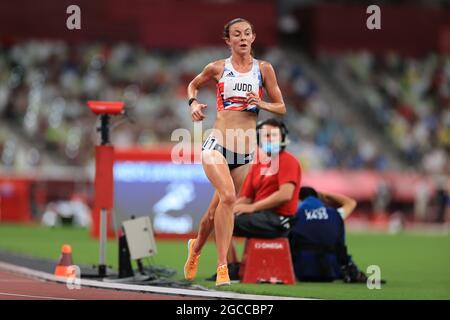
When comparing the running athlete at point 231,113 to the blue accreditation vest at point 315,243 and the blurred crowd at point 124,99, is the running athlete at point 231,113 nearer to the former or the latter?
the blue accreditation vest at point 315,243

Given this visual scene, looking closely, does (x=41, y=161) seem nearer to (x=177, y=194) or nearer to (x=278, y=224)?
(x=177, y=194)

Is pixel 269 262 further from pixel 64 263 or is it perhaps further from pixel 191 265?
pixel 64 263

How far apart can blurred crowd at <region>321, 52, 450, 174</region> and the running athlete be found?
24.0m

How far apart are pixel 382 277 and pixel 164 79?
20.5m

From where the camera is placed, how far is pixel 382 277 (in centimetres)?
1484

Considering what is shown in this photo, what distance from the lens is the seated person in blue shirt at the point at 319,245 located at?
13.7m

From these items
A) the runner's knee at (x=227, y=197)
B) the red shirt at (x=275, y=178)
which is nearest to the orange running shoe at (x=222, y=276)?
the runner's knee at (x=227, y=197)

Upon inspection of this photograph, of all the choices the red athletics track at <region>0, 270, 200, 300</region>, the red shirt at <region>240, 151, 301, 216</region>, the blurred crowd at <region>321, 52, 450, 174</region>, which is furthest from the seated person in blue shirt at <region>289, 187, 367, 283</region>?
the blurred crowd at <region>321, 52, 450, 174</region>

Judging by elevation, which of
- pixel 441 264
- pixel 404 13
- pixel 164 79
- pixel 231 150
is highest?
pixel 404 13

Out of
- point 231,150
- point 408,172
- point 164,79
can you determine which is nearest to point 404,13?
point 408,172

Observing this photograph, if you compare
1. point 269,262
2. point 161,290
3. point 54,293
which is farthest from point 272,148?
point 54,293

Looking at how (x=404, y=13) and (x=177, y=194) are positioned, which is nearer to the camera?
(x=177, y=194)
